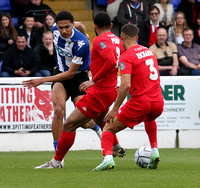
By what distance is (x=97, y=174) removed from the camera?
8047 mm

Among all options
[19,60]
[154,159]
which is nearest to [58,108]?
[154,159]

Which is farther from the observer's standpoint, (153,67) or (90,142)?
(90,142)

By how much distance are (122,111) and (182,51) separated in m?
7.55

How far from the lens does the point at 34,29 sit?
53.1ft

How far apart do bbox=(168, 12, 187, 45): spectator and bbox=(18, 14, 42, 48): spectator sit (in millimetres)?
3294

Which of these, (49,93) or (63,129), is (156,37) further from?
(63,129)

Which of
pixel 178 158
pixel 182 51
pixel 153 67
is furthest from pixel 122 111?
pixel 182 51

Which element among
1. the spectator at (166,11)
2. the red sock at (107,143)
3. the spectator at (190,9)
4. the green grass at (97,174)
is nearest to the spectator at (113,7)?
the spectator at (166,11)

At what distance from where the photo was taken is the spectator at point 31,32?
15984 millimetres

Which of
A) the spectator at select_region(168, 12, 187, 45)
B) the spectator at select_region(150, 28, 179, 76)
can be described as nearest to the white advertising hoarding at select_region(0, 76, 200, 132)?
the spectator at select_region(150, 28, 179, 76)

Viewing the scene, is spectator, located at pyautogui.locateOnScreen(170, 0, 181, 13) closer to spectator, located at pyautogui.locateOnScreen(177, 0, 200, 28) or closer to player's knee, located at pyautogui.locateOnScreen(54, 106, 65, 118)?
spectator, located at pyautogui.locateOnScreen(177, 0, 200, 28)

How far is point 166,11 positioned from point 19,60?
15.1ft

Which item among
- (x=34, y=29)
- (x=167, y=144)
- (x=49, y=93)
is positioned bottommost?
(x=167, y=144)

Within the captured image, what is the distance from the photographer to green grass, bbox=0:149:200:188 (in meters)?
7.05
